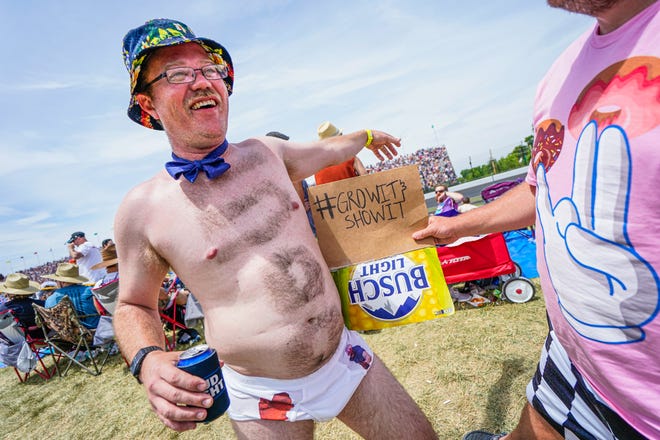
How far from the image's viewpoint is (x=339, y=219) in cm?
171

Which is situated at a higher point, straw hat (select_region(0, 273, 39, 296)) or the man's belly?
straw hat (select_region(0, 273, 39, 296))

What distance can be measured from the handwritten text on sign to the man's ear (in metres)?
0.94

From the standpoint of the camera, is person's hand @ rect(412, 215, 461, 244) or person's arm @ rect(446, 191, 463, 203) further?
person's arm @ rect(446, 191, 463, 203)

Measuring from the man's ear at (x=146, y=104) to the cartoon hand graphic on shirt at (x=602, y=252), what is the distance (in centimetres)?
180

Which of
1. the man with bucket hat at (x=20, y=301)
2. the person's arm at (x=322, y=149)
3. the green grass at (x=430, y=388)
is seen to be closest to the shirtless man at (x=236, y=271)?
the person's arm at (x=322, y=149)

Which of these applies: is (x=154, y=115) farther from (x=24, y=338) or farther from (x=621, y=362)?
(x=24, y=338)

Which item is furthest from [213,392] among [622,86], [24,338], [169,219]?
[24,338]

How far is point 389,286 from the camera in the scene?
5.58ft

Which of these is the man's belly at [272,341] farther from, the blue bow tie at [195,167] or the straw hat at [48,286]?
the straw hat at [48,286]

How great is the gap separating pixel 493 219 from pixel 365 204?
0.62 meters

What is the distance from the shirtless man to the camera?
146 centimetres

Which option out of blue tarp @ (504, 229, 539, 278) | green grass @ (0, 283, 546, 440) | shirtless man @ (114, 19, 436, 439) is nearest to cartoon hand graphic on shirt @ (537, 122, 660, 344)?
shirtless man @ (114, 19, 436, 439)

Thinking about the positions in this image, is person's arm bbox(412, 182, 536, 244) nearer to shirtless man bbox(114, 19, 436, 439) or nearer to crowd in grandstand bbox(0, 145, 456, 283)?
shirtless man bbox(114, 19, 436, 439)

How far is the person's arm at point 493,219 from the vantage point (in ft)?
4.97
